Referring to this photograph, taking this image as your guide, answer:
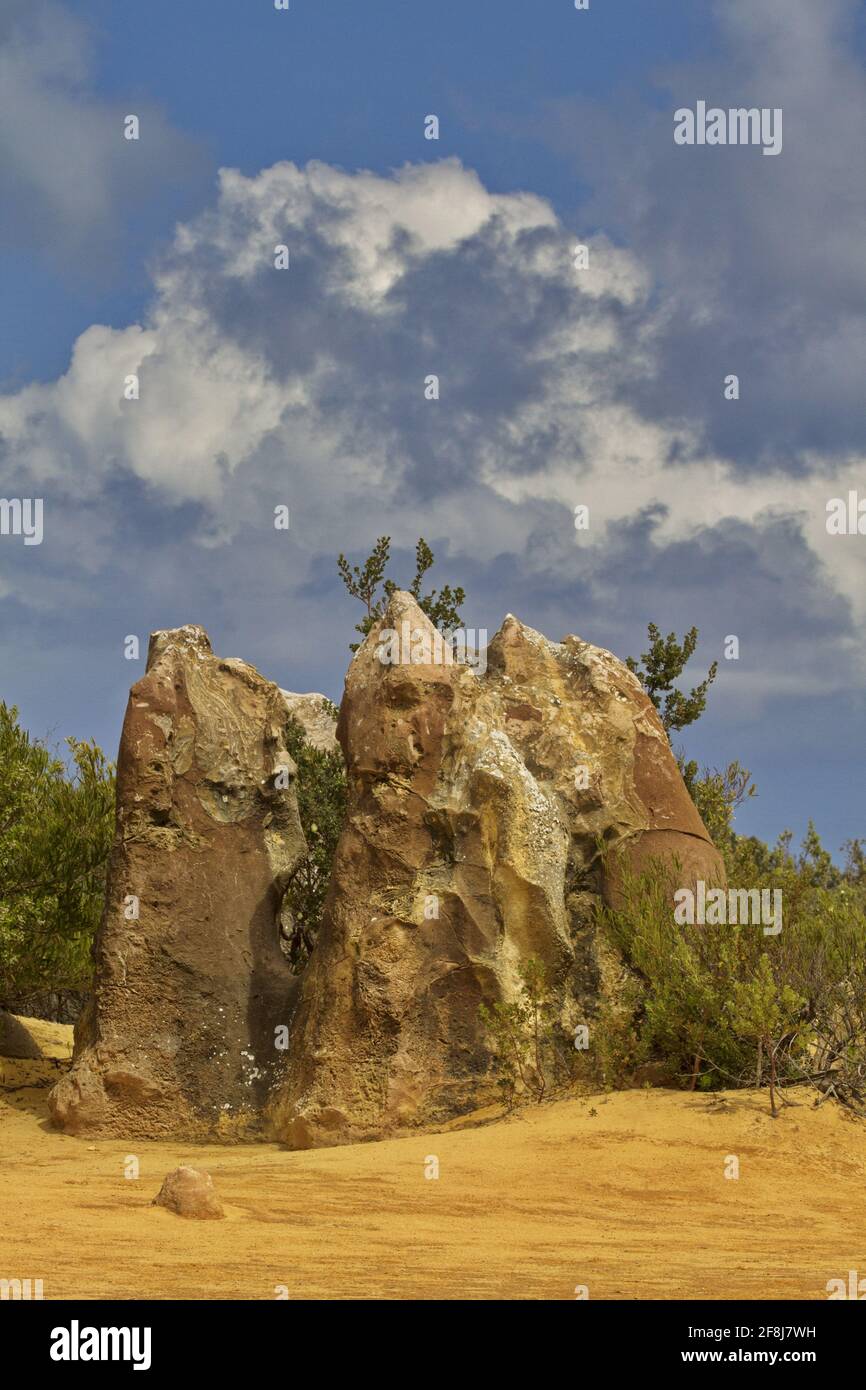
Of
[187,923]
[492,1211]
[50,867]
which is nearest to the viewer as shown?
[492,1211]

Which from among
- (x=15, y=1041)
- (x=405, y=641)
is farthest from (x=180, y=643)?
(x=15, y=1041)

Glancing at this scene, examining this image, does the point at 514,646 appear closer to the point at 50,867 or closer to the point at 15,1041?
the point at 50,867

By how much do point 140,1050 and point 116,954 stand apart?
1.04 m

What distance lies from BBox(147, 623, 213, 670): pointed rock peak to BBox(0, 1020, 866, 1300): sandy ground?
18.0 ft

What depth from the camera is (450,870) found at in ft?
46.7

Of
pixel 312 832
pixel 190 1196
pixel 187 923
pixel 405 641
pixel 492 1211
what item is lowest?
pixel 492 1211

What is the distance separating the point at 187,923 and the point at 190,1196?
668cm

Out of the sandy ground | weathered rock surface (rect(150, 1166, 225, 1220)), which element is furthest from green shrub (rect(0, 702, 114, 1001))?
weathered rock surface (rect(150, 1166, 225, 1220))

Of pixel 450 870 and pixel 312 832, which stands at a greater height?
pixel 312 832

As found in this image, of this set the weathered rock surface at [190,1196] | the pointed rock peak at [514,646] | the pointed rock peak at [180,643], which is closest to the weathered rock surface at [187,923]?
the pointed rock peak at [180,643]

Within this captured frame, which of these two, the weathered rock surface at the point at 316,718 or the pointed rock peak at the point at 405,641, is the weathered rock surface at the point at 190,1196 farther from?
the weathered rock surface at the point at 316,718

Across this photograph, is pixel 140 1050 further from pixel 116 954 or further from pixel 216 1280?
pixel 216 1280

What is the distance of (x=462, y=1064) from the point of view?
13.6 m

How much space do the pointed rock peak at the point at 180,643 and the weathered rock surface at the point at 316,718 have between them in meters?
7.38
